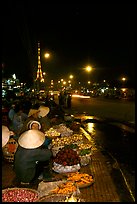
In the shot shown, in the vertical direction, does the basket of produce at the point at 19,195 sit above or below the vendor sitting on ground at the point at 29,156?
below

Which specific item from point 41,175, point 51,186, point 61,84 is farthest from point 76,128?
point 61,84

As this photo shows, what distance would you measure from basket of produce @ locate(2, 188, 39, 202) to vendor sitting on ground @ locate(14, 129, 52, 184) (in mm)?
1229

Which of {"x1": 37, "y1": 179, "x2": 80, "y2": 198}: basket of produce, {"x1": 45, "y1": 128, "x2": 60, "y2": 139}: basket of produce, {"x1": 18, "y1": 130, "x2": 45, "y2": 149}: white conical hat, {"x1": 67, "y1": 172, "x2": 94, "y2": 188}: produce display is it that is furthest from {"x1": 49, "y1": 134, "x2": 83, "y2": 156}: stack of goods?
{"x1": 37, "y1": 179, "x2": 80, "y2": 198}: basket of produce

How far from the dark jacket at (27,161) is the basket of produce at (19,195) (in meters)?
1.22

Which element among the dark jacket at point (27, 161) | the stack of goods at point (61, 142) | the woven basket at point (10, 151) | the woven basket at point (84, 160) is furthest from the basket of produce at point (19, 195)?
the stack of goods at point (61, 142)

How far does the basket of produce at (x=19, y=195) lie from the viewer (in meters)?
→ 6.23

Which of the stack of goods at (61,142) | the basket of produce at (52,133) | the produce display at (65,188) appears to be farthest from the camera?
the basket of produce at (52,133)

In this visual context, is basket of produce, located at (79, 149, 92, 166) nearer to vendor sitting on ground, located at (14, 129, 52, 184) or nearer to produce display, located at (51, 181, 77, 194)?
vendor sitting on ground, located at (14, 129, 52, 184)

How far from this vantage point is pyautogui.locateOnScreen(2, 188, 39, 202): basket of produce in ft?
20.4

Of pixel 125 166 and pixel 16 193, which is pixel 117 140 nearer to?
pixel 125 166

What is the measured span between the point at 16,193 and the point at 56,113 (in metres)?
18.2

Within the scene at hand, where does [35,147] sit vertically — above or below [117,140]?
above

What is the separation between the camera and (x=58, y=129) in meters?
14.4

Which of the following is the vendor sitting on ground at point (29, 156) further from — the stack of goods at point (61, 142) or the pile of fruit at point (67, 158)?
the stack of goods at point (61, 142)
